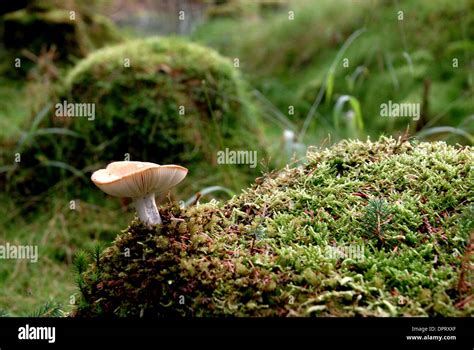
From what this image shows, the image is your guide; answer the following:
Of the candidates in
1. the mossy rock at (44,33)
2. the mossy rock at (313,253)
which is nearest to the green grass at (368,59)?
the mossy rock at (44,33)

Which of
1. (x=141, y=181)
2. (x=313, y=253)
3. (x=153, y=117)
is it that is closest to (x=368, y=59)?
(x=153, y=117)

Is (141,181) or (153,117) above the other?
(153,117)

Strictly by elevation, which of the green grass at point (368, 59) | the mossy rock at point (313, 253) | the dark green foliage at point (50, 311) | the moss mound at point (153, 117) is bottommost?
the dark green foliage at point (50, 311)

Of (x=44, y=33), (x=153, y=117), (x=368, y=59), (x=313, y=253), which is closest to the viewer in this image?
(x=313, y=253)

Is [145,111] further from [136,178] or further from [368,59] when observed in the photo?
[368,59]

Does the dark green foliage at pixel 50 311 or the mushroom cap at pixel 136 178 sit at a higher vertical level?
the mushroom cap at pixel 136 178

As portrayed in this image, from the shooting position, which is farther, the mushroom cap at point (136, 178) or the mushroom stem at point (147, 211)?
the mushroom stem at point (147, 211)

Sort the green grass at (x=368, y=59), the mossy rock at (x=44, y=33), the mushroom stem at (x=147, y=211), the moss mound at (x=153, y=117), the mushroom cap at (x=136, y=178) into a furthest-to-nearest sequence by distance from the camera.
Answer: the mossy rock at (x=44, y=33)
the green grass at (x=368, y=59)
the moss mound at (x=153, y=117)
the mushroom stem at (x=147, y=211)
the mushroom cap at (x=136, y=178)

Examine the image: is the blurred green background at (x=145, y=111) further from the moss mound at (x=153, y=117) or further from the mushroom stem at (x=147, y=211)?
the mushroom stem at (x=147, y=211)

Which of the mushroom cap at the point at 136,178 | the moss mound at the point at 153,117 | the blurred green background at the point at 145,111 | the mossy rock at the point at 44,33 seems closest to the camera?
the mushroom cap at the point at 136,178
